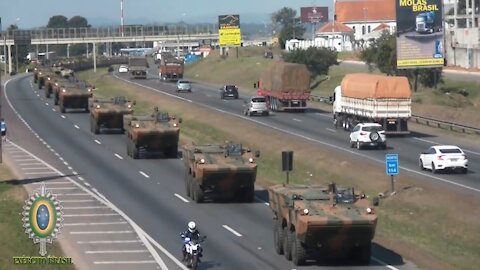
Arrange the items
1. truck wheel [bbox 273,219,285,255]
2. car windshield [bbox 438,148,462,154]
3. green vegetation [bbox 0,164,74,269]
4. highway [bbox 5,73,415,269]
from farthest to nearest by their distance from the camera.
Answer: car windshield [bbox 438,148,462,154], highway [bbox 5,73,415,269], truck wheel [bbox 273,219,285,255], green vegetation [bbox 0,164,74,269]

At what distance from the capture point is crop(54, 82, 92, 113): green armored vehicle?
90562 millimetres

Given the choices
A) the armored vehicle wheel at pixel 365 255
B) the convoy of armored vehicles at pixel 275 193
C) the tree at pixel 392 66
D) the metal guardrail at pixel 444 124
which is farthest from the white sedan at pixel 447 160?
the tree at pixel 392 66

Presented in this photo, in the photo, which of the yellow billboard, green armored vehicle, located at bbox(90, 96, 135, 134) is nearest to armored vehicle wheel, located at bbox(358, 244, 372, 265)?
green armored vehicle, located at bbox(90, 96, 135, 134)

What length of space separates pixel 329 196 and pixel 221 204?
13.7 meters

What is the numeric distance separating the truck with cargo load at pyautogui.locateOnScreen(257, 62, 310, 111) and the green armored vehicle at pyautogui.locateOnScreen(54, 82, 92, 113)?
14988 millimetres

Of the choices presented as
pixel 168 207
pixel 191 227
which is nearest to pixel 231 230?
pixel 168 207

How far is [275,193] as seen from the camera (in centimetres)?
3198

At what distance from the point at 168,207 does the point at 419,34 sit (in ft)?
175

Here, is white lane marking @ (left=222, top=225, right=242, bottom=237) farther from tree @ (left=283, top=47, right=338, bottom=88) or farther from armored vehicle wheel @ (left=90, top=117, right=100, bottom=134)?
tree @ (left=283, top=47, right=338, bottom=88)

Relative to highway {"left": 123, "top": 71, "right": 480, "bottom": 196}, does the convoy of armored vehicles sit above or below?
above

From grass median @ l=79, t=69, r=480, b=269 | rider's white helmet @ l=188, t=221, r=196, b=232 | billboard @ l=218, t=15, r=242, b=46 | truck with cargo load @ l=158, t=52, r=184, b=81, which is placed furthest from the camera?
billboard @ l=218, t=15, r=242, b=46

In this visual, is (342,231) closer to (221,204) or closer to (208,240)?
(208,240)

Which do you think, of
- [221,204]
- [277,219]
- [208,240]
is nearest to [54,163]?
[221,204]

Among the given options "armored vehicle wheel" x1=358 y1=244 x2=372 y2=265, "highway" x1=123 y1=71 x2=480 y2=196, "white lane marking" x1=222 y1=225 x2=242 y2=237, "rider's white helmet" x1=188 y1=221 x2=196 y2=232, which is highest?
"rider's white helmet" x1=188 y1=221 x2=196 y2=232
